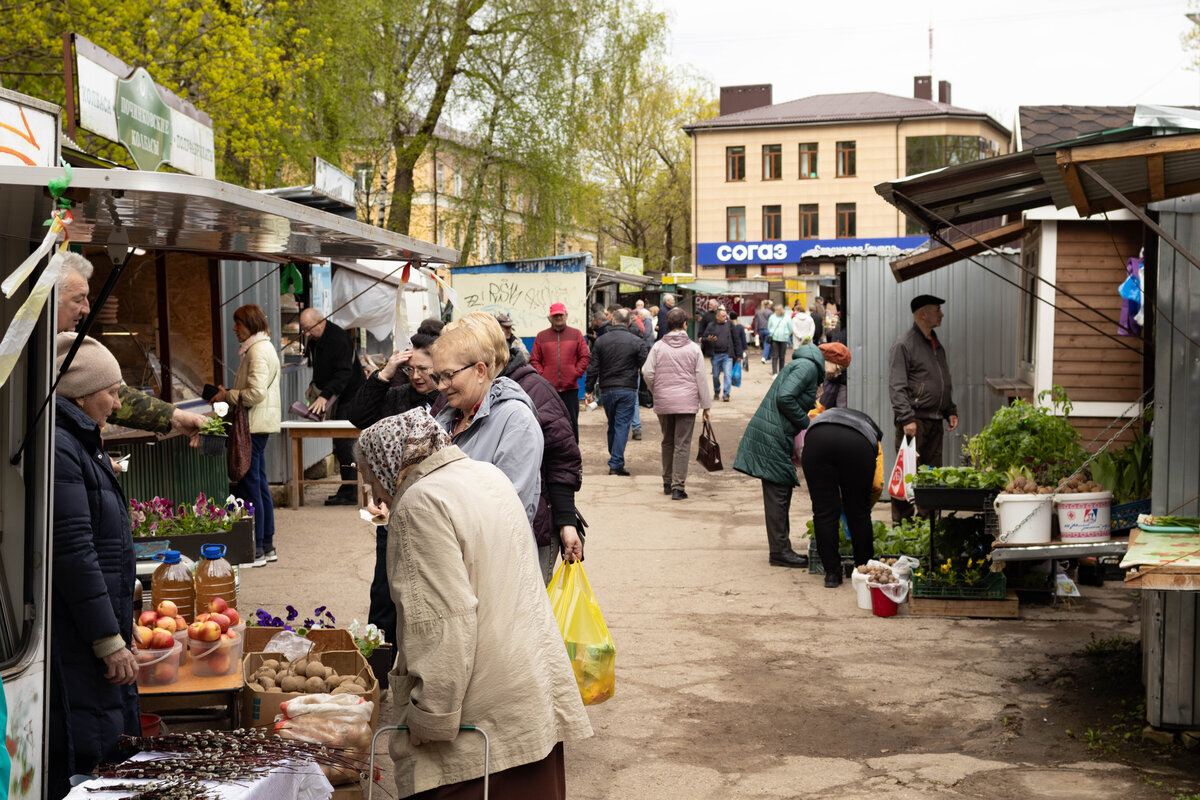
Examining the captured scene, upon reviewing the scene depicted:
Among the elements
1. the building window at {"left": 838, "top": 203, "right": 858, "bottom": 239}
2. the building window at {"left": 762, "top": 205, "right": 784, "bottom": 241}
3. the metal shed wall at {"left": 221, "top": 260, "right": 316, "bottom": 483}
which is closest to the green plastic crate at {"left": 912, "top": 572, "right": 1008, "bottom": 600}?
the metal shed wall at {"left": 221, "top": 260, "right": 316, "bottom": 483}

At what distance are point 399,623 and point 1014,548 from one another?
373cm

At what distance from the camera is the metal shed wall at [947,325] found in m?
12.1

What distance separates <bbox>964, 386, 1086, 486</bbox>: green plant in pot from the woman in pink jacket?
5792 millimetres

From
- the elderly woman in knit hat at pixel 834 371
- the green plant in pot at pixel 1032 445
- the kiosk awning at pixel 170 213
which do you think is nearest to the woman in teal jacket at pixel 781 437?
the elderly woman in knit hat at pixel 834 371

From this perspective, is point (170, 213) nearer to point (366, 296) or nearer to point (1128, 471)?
point (1128, 471)

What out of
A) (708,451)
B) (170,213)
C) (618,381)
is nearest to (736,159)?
(618,381)

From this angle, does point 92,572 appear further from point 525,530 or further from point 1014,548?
point 1014,548

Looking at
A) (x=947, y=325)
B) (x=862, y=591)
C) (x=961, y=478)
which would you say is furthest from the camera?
Answer: (x=947, y=325)

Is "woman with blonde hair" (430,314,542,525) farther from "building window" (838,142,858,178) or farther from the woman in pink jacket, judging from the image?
"building window" (838,142,858,178)

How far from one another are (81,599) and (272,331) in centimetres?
934

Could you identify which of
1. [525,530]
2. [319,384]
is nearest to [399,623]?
[525,530]

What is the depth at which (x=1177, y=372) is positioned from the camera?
5.48 metres

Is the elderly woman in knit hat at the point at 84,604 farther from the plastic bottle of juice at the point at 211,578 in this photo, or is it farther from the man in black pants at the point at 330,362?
the man in black pants at the point at 330,362

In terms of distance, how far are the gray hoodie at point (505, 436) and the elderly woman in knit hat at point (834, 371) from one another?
18.1 ft
